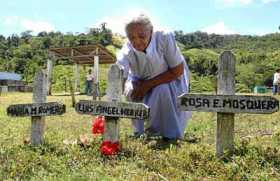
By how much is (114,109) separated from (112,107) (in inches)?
1.2

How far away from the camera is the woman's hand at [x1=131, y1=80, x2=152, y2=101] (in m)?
6.62

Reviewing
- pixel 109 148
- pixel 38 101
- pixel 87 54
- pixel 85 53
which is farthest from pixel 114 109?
pixel 85 53

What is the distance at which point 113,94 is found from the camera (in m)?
5.76

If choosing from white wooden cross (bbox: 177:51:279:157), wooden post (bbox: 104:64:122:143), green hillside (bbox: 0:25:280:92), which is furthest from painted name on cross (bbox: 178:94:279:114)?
green hillside (bbox: 0:25:280:92)

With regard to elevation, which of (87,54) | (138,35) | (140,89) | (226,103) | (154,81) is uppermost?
(87,54)

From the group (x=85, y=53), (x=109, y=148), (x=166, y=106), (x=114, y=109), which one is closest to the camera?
(x=109, y=148)

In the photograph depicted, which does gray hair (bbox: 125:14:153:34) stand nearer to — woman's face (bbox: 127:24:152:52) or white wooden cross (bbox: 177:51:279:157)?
woman's face (bbox: 127:24:152:52)

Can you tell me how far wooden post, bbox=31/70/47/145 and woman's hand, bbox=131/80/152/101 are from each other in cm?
118

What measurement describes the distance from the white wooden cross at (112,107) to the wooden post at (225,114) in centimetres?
94

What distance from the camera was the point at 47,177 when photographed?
449 cm

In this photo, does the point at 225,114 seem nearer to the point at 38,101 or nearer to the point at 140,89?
the point at 140,89

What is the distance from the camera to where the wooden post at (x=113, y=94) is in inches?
226

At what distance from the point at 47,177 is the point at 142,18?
2207 mm

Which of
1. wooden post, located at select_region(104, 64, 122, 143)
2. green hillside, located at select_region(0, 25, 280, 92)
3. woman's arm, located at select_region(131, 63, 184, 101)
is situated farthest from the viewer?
green hillside, located at select_region(0, 25, 280, 92)
